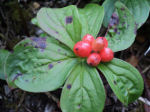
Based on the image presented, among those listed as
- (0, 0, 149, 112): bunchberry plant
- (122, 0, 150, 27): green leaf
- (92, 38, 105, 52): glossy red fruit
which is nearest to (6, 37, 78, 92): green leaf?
(0, 0, 149, 112): bunchberry plant

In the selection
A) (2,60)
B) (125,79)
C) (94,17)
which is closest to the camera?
(125,79)

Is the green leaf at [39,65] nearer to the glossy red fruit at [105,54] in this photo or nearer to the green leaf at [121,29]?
the glossy red fruit at [105,54]

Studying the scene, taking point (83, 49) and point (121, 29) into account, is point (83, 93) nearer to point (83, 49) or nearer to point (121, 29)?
point (83, 49)

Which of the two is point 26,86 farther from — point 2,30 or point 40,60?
point 2,30

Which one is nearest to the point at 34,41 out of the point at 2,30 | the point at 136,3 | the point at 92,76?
the point at 92,76

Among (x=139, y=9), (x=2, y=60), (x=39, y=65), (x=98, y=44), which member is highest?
(x=139, y=9)

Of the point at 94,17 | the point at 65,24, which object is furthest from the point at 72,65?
the point at 94,17

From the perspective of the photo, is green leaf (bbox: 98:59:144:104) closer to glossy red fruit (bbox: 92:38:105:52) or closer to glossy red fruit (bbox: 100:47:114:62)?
glossy red fruit (bbox: 100:47:114:62)

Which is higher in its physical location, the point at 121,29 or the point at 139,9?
the point at 139,9
